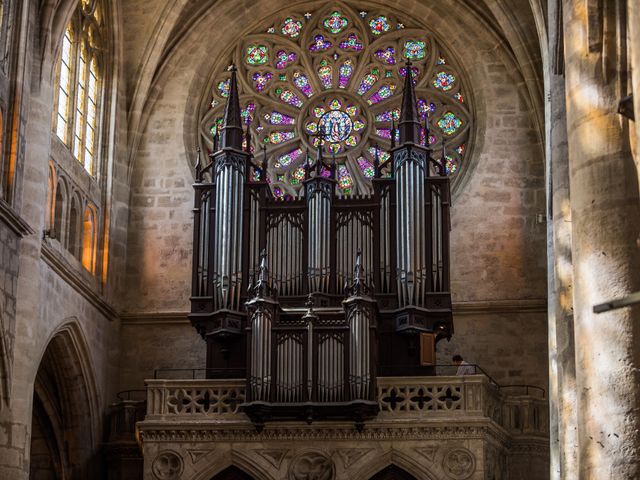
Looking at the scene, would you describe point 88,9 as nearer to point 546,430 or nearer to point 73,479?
point 73,479

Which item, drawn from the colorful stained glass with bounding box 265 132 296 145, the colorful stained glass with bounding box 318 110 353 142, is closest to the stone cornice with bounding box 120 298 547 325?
the colorful stained glass with bounding box 265 132 296 145

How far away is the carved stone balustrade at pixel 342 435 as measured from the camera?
20.7 m

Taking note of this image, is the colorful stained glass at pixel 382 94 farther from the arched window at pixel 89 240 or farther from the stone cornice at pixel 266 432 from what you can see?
the stone cornice at pixel 266 432

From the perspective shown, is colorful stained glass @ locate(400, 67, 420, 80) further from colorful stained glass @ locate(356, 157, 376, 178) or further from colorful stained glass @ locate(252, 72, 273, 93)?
colorful stained glass @ locate(252, 72, 273, 93)

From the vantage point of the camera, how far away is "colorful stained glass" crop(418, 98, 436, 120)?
26.1 m

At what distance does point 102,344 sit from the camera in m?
23.6

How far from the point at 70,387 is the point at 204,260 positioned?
2898mm

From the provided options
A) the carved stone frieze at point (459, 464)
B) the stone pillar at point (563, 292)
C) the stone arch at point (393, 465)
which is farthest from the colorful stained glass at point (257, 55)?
the stone pillar at point (563, 292)

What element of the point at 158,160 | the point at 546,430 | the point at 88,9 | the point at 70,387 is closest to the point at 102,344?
the point at 70,387

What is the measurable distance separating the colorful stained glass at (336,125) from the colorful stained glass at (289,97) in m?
0.59

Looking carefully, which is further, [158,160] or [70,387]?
[158,160]

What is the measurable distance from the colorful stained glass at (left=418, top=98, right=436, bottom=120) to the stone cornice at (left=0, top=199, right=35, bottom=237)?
8751 millimetres

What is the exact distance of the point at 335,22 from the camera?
27.1 meters

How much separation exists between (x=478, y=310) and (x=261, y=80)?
6.22 meters
